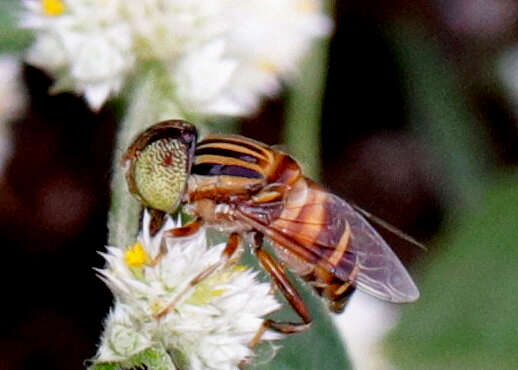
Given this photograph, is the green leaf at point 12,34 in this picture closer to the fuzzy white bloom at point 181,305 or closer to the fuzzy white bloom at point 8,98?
the fuzzy white bloom at point 8,98

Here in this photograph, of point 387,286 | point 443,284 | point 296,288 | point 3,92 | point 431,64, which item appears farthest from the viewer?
point 431,64

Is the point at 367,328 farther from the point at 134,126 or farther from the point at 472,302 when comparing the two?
the point at 134,126

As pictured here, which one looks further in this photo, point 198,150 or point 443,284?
point 443,284

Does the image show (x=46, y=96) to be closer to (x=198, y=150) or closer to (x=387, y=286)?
(x=198, y=150)

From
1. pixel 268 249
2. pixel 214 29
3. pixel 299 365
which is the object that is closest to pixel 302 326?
pixel 299 365

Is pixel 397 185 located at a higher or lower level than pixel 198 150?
lower

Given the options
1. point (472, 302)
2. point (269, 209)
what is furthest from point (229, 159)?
point (472, 302)
